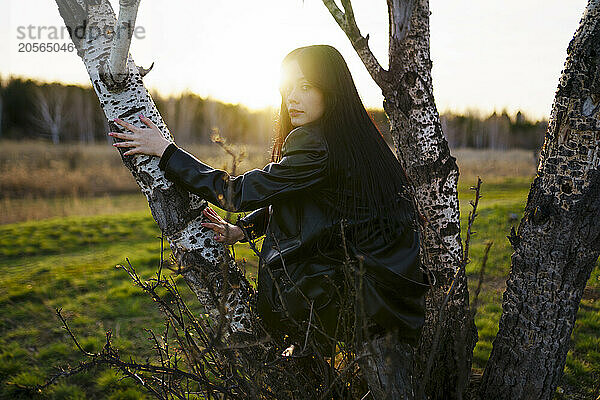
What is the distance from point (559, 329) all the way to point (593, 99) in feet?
3.79

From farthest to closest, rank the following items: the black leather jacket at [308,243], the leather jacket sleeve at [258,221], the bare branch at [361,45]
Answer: the bare branch at [361,45] < the leather jacket sleeve at [258,221] < the black leather jacket at [308,243]

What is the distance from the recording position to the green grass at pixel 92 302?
355 centimetres

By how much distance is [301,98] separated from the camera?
2066 millimetres

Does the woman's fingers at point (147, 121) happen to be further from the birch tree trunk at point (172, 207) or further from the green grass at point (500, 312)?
the green grass at point (500, 312)

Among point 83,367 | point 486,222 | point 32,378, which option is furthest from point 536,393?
point 486,222

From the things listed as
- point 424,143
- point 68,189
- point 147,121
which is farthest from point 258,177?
point 68,189

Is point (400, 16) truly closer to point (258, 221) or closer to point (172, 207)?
point (258, 221)

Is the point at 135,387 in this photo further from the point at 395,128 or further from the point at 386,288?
the point at 395,128

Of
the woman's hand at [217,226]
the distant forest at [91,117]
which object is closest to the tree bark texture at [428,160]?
the woman's hand at [217,226]

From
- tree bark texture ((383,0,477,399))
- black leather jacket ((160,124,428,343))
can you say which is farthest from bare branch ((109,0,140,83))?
tree bark texture ((383,0,477,399))

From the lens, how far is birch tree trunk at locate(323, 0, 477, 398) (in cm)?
249

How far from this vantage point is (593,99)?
6.80 ft

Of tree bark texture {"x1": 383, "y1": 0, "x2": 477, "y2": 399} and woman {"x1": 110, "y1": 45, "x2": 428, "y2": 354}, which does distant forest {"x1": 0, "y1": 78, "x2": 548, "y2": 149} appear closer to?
tree bark texture {"x1": 383, "y1": 0, "x2": 477, "y2": 399}

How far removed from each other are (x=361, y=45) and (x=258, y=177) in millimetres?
1207
